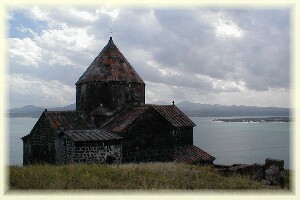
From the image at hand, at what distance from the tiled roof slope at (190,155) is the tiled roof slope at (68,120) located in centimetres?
502

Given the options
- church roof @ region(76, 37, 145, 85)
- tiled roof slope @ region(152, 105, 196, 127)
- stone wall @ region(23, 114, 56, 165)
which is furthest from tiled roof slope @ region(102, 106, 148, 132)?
tiled roof slope @ region(152, 105, 196, 127)

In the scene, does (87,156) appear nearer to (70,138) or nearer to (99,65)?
(70,138)

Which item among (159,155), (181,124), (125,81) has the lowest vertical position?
(159,155)

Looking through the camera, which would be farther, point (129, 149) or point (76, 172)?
point (129, 149)

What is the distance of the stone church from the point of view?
1619 centimetres

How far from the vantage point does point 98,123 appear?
62.6ft

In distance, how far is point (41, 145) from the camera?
1800 cm

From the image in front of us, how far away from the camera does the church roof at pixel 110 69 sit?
64.2ft

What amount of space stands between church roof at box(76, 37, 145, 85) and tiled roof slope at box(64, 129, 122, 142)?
3607 mm

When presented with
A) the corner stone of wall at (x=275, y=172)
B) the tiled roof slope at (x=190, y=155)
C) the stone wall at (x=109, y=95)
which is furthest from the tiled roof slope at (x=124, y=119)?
the corner stone of wall at (x=275, y=172)

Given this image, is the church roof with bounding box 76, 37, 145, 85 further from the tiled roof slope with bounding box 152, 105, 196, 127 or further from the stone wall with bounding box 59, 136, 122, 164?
the stone wall with bounding box 59, 136, 122, 164

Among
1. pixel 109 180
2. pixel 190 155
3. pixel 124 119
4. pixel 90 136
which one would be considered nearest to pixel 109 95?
pixel 124 119

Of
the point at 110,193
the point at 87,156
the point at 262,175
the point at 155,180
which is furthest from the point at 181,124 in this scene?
the point at 110,193

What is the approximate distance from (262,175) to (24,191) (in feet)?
27.2
